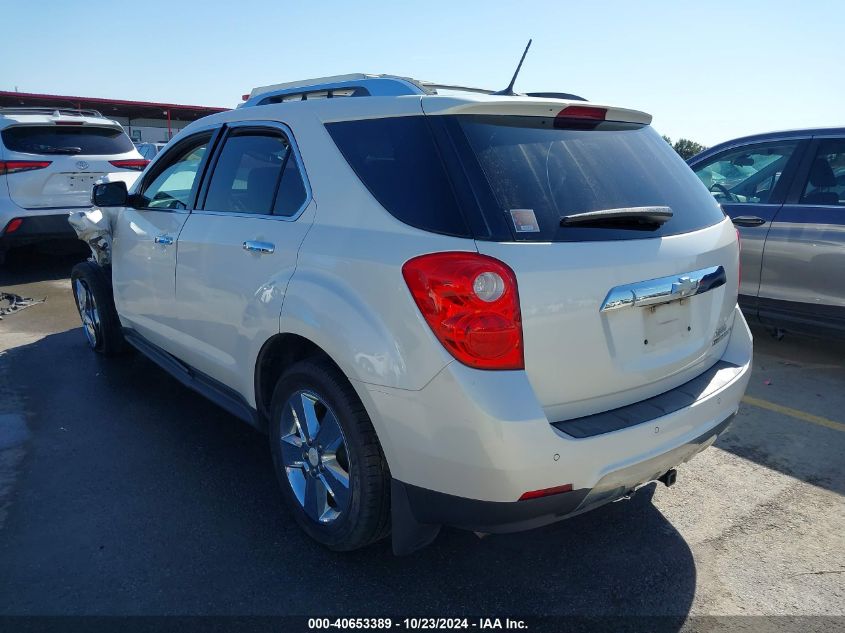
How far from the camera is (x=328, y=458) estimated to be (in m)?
2.69

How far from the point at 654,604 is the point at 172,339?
9.42 feet

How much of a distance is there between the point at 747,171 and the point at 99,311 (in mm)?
5295

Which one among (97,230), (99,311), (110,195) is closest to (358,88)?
(110,195)

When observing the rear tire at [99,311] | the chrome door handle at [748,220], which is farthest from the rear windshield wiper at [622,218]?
the rear tire at [99,311]

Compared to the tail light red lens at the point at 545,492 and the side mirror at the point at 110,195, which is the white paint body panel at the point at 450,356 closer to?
the tail light red lens at the point at 545,492

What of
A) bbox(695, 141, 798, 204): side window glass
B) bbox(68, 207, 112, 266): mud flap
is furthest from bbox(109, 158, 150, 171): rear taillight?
bbox(695, 141, 798, 204): side window glass

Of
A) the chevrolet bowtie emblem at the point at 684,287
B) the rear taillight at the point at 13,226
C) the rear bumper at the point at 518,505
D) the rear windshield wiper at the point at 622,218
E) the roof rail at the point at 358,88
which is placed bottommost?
the rear taillight at the point at 13,226

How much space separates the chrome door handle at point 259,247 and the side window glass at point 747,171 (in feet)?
13.7

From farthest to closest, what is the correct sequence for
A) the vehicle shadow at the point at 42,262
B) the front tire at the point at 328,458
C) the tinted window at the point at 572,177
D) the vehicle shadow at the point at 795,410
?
the vehicle shadow at the point at 42,262 < the vehicle shadow at the point at 795,410 < the front tire at the point at 328,458 < the tinted window at the point at 572,177

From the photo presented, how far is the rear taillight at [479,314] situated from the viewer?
2.12 meters

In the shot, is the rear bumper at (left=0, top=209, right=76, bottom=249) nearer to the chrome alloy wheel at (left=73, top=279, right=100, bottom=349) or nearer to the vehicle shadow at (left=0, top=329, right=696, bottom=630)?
the chrome alloy wheel at (left=73, top=279, right=100, bottom=349)

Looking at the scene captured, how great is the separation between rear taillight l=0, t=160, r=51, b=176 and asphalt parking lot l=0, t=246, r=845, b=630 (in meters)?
4.61

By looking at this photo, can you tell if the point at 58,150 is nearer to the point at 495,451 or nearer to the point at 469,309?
the point at 469,309

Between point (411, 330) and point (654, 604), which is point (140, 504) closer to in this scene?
point (411, 330)
